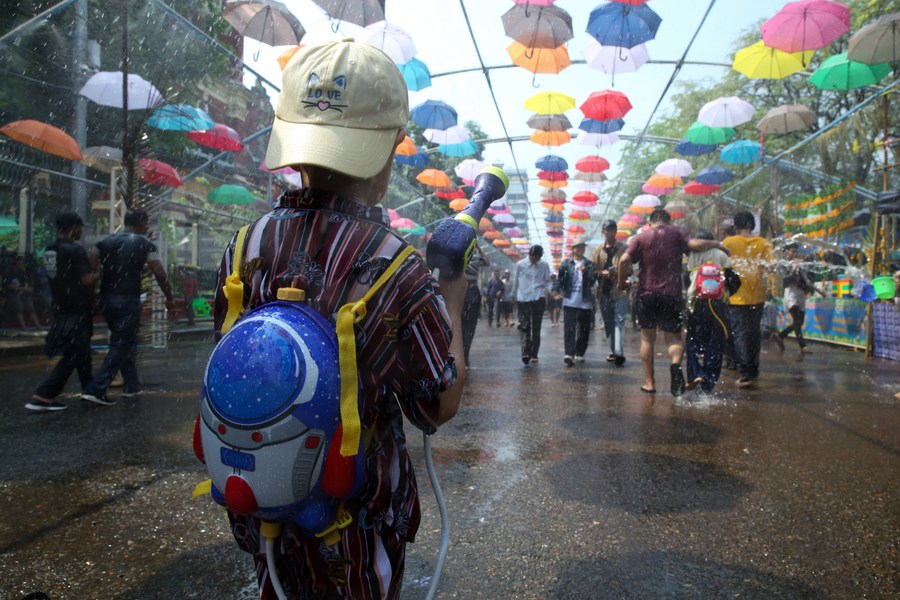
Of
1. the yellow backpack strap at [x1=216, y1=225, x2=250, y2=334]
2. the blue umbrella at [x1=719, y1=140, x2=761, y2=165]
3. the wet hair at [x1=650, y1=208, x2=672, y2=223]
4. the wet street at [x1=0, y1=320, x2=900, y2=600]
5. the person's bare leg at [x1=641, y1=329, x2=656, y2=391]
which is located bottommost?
the wet street at [x1=0, y1=320, x2=900, y2=600]

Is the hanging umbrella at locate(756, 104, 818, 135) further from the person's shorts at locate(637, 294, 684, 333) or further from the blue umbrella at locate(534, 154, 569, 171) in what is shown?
the person's shorts at locate(637, 294, 684, 333)

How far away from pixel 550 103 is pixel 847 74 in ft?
19.0

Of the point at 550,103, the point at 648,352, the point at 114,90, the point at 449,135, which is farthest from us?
the point at 449,135

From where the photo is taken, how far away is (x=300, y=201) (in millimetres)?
1221

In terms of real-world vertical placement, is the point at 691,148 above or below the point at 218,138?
above

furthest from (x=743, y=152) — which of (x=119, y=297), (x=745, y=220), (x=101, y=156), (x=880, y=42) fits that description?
(x=119, y=297)

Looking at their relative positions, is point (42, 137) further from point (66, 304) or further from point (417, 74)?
point (417, 74)

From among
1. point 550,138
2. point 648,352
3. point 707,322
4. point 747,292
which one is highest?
point 550,138

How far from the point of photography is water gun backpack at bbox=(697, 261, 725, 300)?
6262 millimetres

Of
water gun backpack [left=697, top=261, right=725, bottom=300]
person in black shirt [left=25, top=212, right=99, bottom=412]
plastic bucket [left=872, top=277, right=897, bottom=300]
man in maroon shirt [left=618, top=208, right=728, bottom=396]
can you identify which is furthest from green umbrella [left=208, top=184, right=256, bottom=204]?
plastic bucket [left=872, top=277, right=897, bottom=300]

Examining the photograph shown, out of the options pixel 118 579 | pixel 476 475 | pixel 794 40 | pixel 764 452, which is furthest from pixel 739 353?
pixel 118 579

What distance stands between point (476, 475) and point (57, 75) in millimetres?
11580

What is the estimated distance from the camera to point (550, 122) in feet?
48.7

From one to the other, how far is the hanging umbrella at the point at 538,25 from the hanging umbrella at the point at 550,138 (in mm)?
5547
